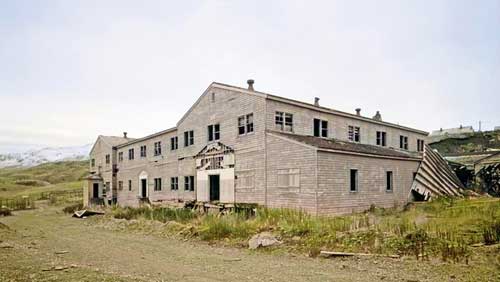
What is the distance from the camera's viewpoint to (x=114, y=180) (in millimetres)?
42156

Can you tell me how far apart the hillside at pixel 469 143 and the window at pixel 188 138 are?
3594 cm

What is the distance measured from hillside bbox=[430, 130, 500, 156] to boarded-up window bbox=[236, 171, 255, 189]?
3715 cm

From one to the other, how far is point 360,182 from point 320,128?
15.6 feet

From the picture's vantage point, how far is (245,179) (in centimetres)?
2430

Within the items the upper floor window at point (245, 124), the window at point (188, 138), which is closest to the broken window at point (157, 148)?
the window at point (188, 138)

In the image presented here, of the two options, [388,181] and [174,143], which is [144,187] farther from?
[388,181]

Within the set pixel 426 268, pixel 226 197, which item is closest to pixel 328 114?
pixel 226 197

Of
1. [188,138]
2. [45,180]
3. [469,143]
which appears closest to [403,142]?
[188,138]

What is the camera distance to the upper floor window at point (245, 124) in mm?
24422

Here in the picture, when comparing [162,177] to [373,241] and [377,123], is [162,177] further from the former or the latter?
[373,241]

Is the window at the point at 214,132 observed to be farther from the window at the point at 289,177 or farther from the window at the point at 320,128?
the window at the point at 289,177

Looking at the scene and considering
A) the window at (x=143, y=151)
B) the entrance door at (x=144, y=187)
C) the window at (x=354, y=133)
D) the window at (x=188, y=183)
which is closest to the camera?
the window at (x=354, y=133)

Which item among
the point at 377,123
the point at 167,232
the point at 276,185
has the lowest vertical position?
the point at 167,232

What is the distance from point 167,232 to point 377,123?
61.2 ft
